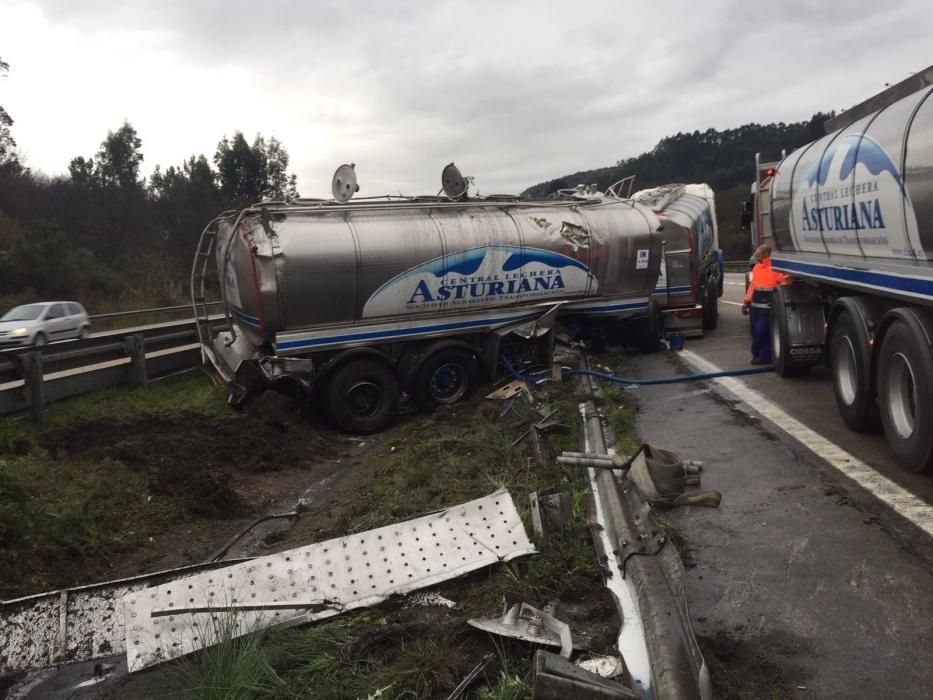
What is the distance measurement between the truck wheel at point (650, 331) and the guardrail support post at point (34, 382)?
31.3 ft

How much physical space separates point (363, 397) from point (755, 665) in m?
7.35

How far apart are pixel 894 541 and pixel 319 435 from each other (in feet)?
22.4

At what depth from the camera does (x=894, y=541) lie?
4406mm

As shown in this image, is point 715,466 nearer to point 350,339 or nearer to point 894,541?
point 894,541

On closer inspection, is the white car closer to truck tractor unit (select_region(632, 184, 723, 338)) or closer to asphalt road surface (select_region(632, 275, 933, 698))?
truck tractor unit (select_region(632, 184, 723, 338))

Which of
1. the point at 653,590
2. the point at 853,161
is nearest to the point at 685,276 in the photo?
the point at 853,161

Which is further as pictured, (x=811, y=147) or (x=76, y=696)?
(x=811, y=147)

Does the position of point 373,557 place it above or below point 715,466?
above

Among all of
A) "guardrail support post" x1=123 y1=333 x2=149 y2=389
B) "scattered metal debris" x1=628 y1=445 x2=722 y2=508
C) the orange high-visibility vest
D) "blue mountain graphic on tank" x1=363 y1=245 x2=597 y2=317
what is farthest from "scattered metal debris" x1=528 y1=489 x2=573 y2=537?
the orange high-visibility vest

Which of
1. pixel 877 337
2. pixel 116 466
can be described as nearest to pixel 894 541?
pixel 877 337

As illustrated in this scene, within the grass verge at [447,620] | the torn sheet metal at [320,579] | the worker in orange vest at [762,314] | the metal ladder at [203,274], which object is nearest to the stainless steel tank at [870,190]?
the worker in orange vest at [762,314]

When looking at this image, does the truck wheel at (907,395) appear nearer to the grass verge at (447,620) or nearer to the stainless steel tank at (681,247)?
the grass verge at (447,620)

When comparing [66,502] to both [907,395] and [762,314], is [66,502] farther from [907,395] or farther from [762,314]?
[762,314]

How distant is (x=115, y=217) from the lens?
42.6m
